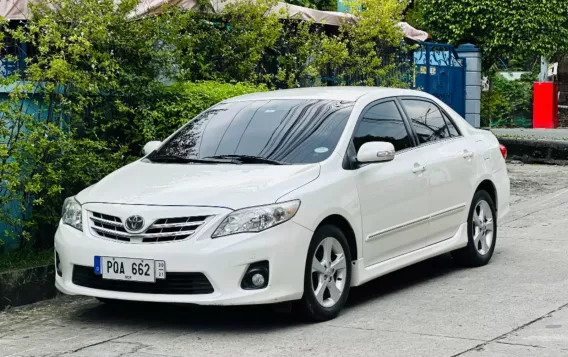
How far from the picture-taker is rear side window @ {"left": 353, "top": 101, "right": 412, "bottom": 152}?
7.67 m

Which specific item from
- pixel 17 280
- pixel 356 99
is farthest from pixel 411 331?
pixel 17 280

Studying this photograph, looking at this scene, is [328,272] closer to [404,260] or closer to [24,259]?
[404,260]

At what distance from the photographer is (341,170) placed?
7.20 meters

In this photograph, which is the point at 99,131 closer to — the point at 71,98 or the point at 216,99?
the point at 71,98

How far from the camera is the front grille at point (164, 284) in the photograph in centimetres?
646

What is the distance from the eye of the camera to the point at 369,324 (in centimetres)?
680

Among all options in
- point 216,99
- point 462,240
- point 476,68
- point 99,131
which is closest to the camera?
point 462,240

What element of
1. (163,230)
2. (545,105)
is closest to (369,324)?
(163,230)

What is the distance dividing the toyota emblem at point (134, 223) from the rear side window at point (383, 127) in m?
1.76

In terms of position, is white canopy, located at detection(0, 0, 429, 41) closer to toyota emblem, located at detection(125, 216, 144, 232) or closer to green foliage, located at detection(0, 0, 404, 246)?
green foliage, located at detection(0, 0, 404, 246)

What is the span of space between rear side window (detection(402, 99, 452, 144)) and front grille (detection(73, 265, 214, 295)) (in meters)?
2.56

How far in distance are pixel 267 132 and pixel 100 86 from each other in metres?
2.37

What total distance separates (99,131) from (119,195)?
289 centimetres

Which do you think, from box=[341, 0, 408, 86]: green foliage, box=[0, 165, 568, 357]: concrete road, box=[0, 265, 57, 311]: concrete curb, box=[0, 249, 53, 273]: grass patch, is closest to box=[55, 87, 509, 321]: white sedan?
box=[0, 165, 568, 357]: concrete road
